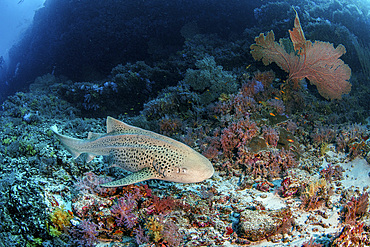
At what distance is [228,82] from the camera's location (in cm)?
745

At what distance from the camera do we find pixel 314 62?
743 cm

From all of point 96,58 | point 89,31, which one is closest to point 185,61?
point 96,58

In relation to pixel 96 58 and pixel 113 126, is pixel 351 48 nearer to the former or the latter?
pixel 113 126

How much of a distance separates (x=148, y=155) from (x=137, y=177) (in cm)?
41

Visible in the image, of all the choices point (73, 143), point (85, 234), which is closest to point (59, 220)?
point (85, 234)

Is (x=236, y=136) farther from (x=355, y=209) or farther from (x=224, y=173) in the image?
(x=355, y=209)

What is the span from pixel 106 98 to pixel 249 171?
859 cm

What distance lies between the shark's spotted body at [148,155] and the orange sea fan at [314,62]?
279 inches

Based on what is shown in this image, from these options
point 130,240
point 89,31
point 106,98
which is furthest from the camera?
point 89,31

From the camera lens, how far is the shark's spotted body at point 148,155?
2.92 metres

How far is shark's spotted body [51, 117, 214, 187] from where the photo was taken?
2.92m

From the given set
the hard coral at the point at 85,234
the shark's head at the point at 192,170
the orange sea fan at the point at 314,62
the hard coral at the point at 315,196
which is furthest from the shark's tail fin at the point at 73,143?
the orange sea fan at the point at 314,62

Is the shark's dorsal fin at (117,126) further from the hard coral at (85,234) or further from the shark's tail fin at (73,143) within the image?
the hard coral at (85,234)

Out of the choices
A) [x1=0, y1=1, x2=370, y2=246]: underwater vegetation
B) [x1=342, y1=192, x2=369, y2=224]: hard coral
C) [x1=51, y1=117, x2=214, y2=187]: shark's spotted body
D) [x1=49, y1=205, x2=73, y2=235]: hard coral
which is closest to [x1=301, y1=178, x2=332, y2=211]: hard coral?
[x1=0, y1=1, x2=370, y2=246]: underwater vegetation
